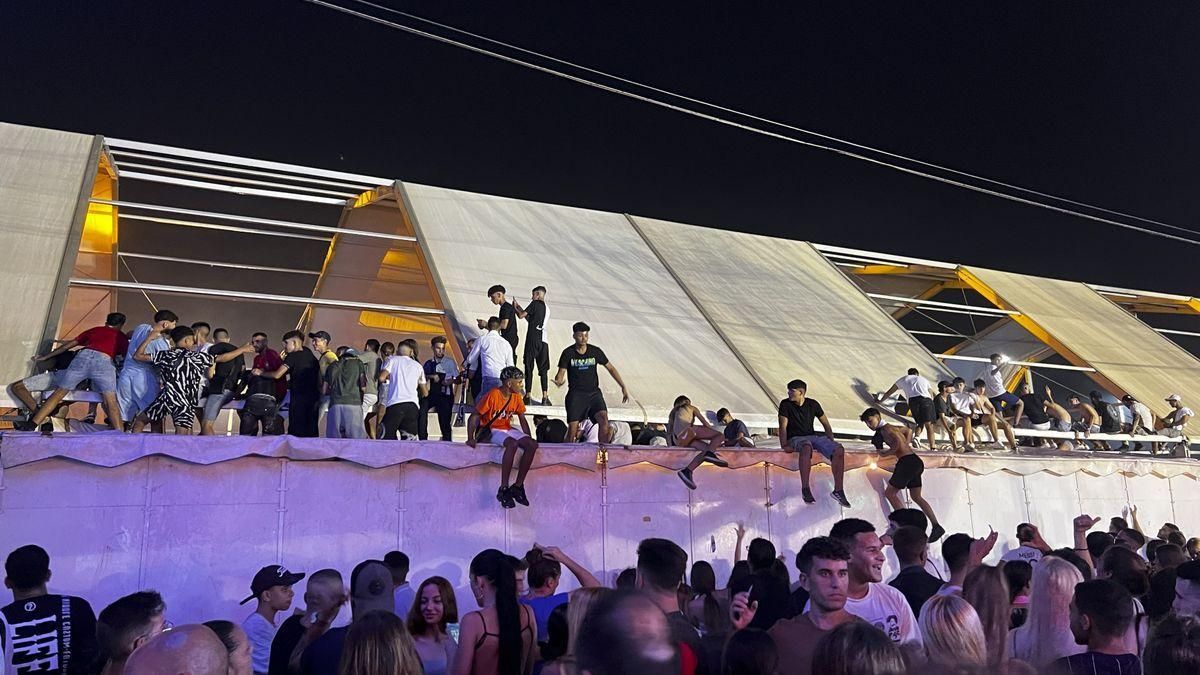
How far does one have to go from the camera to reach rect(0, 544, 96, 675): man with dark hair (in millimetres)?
4074

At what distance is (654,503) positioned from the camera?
30.8 ft

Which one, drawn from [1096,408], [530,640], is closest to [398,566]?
[530,640]

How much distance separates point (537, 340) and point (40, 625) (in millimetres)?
7371

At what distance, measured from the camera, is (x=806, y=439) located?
10.1m

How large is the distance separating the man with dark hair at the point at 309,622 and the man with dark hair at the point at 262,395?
5.29 m

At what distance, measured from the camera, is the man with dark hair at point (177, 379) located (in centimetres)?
828

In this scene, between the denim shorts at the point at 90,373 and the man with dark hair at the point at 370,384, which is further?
the man with dark hair at the point at 370,384

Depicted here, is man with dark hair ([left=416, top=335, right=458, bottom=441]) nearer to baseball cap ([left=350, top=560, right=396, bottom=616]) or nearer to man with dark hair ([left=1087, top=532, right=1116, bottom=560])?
baseball cap ([left=350, top=560, right=396, bottom=616])

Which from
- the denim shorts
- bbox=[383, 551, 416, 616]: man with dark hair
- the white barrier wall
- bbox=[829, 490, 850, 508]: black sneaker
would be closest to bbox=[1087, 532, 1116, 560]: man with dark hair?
bbox=[829, 490, 850, 508]: black sneaker

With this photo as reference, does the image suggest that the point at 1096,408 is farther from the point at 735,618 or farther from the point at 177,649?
the point at 177,649

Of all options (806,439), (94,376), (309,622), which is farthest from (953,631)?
(94,376)

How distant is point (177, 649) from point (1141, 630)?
4.13 meters

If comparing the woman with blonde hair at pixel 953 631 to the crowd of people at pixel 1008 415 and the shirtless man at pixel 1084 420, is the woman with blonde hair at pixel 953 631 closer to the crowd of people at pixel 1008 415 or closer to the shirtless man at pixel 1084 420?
the crowd of people at pixel 1008 415

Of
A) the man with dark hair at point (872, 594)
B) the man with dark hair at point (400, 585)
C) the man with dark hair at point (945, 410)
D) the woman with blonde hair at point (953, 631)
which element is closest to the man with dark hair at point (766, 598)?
the man with dark hair at point (872, 594)
